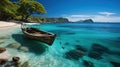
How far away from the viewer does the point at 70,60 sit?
8234mm

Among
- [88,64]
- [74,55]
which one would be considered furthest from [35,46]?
[88,64]

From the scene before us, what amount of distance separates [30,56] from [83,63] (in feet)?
12.4

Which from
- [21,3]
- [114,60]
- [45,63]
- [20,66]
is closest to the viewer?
[20,66]

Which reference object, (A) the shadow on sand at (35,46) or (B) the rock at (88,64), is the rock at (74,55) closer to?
(B) the rock at (88,64)

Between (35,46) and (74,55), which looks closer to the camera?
(74,55)

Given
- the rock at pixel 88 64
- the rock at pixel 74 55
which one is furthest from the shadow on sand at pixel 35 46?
the rock at pixel 88 64

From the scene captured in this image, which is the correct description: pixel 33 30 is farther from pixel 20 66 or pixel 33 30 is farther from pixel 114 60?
pixel 114 60

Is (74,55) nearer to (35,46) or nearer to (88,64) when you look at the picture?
(88,64)

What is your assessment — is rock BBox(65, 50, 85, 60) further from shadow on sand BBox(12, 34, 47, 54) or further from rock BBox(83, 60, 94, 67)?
shadow on sand BBox(12, 34, 47, 54)

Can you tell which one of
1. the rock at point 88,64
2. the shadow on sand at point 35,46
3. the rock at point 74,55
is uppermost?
the shadow on sand at point 35,46

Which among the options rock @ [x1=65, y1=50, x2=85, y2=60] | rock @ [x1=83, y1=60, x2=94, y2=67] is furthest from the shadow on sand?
rock @ [x1=83, y1=60, x2=94, y2=67]

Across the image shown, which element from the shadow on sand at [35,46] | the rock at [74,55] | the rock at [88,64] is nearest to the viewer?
the rock at [88,64]

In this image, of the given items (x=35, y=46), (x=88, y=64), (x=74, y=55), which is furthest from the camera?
(x=35, y=46)

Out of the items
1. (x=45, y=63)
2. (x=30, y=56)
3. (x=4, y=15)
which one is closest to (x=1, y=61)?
(x=30, y=56)
